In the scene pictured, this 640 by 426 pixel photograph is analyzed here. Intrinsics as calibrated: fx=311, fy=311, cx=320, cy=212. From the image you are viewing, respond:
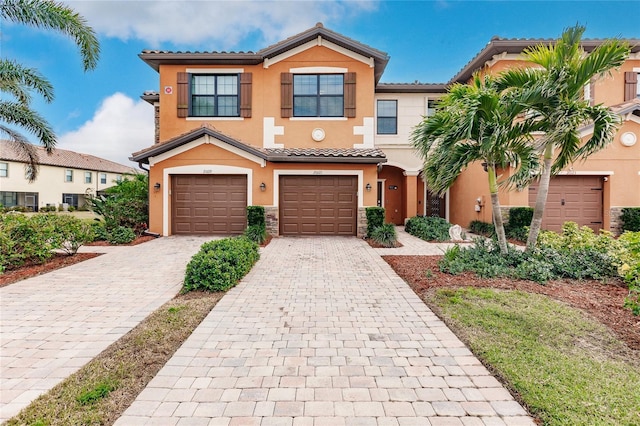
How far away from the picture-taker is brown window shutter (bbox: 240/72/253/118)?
13320 mm

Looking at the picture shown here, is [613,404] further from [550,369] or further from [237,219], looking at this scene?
[237,219]

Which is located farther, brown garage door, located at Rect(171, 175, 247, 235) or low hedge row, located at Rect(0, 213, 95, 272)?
brown garage door, located at Rect(171, 175, 247, 235)

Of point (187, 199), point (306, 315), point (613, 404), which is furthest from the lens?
point (187, 199)

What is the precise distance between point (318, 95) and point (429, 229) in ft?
23.9

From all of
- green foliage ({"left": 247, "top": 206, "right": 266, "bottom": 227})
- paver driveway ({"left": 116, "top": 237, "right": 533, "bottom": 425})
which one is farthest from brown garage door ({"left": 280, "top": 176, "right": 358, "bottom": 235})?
paver driveway ({"left": 116, "top": 237, "right": 533, "bottom": 425})

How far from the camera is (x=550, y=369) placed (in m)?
3.07

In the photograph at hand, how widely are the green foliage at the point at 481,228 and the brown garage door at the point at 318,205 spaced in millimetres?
5320

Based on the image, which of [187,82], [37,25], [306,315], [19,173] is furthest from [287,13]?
[19,173]

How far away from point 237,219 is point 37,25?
8108 mm

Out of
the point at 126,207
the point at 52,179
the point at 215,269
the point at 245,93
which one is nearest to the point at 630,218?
the point at 215,269

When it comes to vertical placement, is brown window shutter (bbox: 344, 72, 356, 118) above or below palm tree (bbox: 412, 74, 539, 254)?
above

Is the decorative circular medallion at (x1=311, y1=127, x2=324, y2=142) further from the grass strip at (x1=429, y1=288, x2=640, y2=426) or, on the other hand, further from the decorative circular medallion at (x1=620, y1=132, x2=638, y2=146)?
the decorative circular medallion at (x1=620, y1=132, x2=638, y2=146)

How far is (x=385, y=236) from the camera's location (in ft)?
35.2

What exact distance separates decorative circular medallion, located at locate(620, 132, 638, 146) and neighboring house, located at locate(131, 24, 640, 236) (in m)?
0.04
